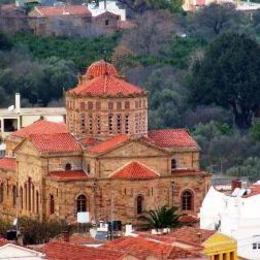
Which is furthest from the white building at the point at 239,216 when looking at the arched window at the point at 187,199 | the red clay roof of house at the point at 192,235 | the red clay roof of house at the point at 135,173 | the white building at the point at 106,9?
the white building at the point at 106,9

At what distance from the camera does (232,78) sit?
122750mm

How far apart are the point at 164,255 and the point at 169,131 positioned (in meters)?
26.9

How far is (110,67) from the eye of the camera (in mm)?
90188

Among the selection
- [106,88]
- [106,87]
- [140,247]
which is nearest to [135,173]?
[106,88]

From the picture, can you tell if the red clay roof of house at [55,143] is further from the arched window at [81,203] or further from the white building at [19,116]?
the white building at [19,116]

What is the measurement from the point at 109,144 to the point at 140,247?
22.4 m

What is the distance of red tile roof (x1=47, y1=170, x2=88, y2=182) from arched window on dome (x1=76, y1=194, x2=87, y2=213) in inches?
22.6

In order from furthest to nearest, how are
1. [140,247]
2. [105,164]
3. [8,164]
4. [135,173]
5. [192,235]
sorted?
[8,164] < [105,164] < [135,173] < [192,235] < [140,247]

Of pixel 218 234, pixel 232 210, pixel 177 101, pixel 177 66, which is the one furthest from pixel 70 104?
pixel 177 66

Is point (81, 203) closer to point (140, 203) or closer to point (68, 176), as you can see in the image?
point (68, 176)

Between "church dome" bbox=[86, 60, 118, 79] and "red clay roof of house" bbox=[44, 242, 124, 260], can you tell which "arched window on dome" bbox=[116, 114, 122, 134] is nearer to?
"church dome" bbox=[86, 60, 118, 79]

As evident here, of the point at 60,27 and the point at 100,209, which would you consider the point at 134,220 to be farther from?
the point at 60,27

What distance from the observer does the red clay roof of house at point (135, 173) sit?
275 ft

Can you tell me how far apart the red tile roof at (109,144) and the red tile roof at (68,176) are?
83cm
